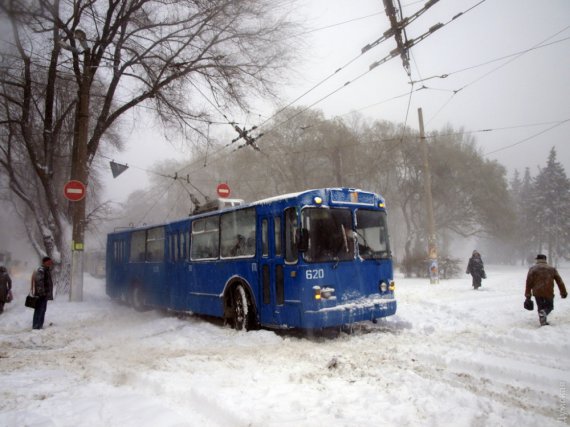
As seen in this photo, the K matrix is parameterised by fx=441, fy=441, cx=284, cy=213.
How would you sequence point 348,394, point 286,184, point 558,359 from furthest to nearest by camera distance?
point 286,184 → point 558,359 → point 348,394

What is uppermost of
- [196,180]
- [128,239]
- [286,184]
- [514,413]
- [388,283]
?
[196,180]

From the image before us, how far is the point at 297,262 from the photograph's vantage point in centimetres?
824

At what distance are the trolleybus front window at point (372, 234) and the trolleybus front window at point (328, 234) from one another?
0.27 metres

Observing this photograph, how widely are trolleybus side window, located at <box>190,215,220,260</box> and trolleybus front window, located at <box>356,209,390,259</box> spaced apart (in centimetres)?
368

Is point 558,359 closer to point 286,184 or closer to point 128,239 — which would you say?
point 128,239

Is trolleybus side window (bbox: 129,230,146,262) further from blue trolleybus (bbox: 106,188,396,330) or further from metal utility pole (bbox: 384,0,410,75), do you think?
metal utility pole (bbox: 384,0,410,75)

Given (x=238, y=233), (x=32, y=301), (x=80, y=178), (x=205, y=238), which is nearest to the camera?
(x=238, y=233)

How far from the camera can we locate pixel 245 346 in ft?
25.5

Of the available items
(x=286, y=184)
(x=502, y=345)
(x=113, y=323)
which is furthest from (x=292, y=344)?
(x=286, y=184)

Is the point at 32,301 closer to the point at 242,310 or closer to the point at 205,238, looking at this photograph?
the point at 205,238

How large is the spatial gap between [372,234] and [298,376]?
4373 millimetres

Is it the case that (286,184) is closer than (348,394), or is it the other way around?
(348,394)

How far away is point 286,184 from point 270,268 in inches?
1141

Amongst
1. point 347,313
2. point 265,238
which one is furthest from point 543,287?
point 265,238
